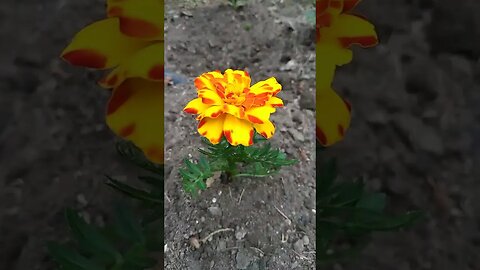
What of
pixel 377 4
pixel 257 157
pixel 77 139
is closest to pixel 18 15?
pixel 77 139

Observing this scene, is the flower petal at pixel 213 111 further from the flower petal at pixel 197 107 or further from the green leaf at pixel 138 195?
the green leaf at pixel 138 195

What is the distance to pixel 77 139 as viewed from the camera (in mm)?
1330

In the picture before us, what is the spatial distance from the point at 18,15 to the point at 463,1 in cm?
73

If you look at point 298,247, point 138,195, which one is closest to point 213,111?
point 298,247

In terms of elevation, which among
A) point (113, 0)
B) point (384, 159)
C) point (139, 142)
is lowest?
point (384, 159)

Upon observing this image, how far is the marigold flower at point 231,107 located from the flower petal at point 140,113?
0.15 metres

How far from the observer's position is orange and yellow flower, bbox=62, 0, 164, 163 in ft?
2.34

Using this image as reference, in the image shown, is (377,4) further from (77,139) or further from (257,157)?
(257,157)

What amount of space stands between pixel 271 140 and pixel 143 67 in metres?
0.16

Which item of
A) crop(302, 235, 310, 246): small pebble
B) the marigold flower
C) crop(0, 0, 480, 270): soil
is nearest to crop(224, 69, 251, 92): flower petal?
the marigold flower

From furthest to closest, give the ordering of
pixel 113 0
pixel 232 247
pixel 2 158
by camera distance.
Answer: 1. pixel 2 158
2. pixel 113 0
3. pixel 232 247

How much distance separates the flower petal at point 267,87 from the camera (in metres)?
0.58

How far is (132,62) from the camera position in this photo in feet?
2.44

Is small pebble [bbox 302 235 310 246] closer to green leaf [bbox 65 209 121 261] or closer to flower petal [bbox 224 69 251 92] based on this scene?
flower petal [bbox 224 69 251 92]
